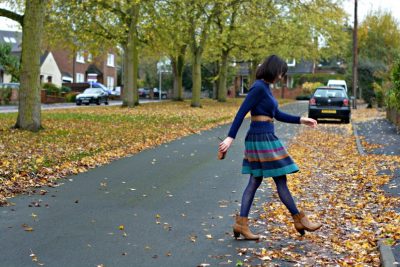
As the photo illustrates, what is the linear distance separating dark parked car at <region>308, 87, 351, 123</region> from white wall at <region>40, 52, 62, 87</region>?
136 ft

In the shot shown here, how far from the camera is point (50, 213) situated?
24.1 feet

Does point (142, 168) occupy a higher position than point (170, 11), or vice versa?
point (170, 11)

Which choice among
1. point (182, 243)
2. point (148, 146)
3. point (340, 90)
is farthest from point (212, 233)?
point (340, 90)

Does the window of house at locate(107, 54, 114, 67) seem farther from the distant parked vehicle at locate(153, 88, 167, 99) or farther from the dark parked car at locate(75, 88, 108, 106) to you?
the dark parked car at locate(75, 88, 108, 106)

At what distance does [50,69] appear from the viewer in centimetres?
6600

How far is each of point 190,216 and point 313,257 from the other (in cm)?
209

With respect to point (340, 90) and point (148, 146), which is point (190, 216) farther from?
point (340, 90)

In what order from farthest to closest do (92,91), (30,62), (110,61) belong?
(110,61)
(92,91)
(30,62)

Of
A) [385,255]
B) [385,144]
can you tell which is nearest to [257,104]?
[385,255]

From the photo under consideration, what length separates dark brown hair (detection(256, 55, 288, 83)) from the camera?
6211 mm

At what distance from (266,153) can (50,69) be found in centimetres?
6259

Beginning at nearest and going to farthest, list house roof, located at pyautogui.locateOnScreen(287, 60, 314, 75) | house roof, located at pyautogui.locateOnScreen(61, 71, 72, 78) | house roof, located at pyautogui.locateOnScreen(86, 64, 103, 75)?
house roof, located at pyautogui.locateOnScreen(61, 71, 72, 78), house roof, located at pyautogui.locateOnScreen(86, 64, 103, 75), house roof, located at pyautogui.locateOnScreen(287, 60, 314, 75)

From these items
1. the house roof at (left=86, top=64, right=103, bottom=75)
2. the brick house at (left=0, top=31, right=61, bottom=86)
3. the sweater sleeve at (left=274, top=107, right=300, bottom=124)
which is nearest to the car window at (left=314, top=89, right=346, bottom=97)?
the sweater sleeve at (left=274, top=107, right=300, bottom=124)

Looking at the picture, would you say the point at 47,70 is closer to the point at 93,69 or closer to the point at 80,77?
the point at 80,77
